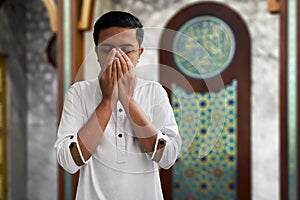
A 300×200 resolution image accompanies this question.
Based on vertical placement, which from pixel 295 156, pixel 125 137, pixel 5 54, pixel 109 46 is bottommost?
pixel 295 156

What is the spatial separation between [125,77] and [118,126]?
0.35 feet

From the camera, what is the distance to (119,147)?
2.98 ft

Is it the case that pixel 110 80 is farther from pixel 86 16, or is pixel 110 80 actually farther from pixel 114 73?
pixel 86 16

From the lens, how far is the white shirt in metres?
0.91

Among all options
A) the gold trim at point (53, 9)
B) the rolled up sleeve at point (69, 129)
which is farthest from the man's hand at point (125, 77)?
the gold trim at point (53, 9)

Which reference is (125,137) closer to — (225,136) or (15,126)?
(225,136)

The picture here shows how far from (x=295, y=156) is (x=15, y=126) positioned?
8.83 feet

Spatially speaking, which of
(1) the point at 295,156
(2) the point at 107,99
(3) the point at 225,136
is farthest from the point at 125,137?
(3) the point at 225,136

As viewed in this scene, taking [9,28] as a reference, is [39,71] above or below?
below

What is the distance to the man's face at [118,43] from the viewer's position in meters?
0.88

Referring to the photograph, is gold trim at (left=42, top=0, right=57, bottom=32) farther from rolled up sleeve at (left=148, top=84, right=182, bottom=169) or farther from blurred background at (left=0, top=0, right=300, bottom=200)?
rolled up sleeve at (left=148, top=84, right=182, bottom=169)

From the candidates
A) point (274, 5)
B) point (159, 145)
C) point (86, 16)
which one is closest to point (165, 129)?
point (159, 145)

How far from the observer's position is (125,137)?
0.91 meters

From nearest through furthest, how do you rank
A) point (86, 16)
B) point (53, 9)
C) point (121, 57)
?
1. point (121, 57)
2. point (86, 16)
3. point (53, 9)
